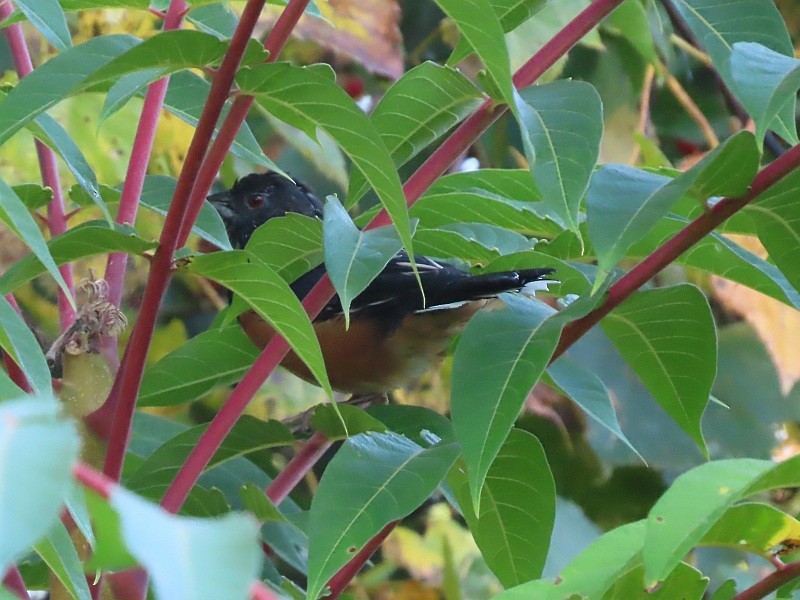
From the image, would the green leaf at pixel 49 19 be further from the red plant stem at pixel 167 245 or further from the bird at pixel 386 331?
the bird at pixel 386 331

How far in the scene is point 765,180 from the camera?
42.8 inches

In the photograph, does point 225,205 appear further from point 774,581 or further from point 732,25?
point 774,581

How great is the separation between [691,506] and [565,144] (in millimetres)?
436

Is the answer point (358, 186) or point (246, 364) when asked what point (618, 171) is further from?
point (246, 364)

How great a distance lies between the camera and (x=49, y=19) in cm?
122

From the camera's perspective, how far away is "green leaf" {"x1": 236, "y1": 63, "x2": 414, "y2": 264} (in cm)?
102

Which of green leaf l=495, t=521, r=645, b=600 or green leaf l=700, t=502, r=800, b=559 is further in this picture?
green leaf l=700, t=502, r=800, b=559

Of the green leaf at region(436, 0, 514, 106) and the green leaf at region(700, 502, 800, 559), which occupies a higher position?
the green leaf at region(436, 0, 514, 106)

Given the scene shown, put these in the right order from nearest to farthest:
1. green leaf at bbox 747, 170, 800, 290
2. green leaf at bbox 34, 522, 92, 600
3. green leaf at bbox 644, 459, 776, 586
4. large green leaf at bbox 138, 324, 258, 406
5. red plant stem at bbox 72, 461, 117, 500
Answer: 1. red plant stem at bbox 72, 461, 117, 500
2. green leaf at bbox 644, 459, 776, 586
3. green leaf at bbox 34, 522, 92, 600
4. green leaf at bbox 747, 170, 800, 290
5. large green leaf at bbox 138, 324, 258, 406

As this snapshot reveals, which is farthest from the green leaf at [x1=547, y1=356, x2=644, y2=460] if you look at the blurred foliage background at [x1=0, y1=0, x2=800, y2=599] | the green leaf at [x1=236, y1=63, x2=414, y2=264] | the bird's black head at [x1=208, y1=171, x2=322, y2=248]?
the bird's black head at [x1=208, y1=171, x2=322, y2=248]

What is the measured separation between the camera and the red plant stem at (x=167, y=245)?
105 cm

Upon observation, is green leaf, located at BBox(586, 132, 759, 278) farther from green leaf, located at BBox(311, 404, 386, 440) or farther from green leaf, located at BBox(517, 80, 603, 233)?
green leaf, located at BBox(311, 404, 386, 440)

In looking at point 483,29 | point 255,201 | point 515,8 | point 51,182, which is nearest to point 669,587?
point 483,29

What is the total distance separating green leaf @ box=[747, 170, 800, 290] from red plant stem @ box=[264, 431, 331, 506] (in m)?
0.64
